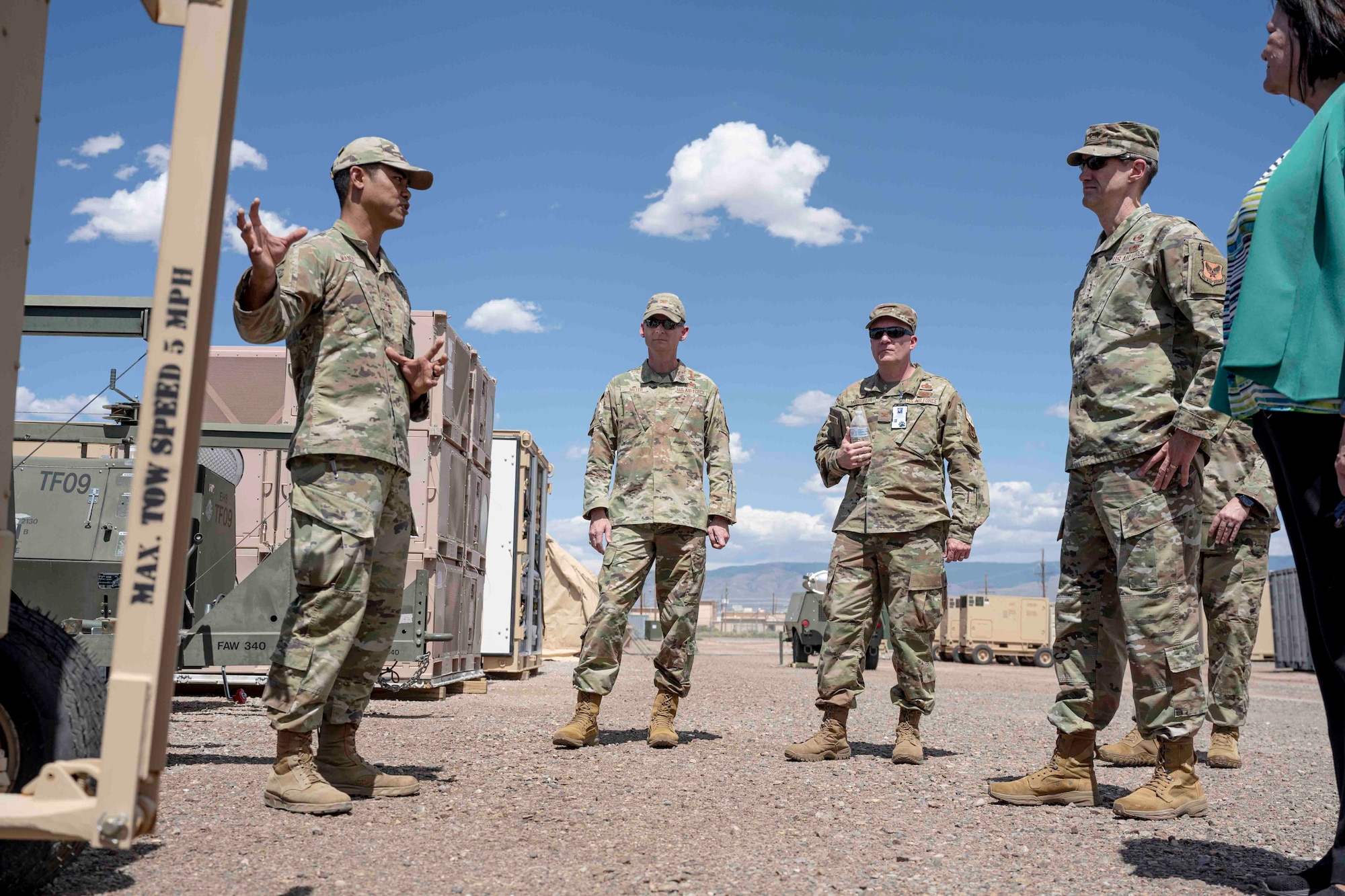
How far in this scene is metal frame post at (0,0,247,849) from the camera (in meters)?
1.68

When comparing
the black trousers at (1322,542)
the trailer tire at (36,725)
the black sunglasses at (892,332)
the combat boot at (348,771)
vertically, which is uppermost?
the black sunglasses at (892,332)

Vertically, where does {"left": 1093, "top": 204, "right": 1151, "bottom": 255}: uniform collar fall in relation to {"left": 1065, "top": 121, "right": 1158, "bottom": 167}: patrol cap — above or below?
below

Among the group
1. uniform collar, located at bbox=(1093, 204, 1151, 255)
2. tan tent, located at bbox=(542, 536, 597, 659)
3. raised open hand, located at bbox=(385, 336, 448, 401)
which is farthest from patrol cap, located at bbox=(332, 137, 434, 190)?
tan tent, located at bbox=(542, 536, 597, 659)

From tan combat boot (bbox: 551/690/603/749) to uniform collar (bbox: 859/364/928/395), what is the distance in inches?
86.8

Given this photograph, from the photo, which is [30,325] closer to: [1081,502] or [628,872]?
[628,872]

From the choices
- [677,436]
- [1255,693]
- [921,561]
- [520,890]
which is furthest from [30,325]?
[1255,693]

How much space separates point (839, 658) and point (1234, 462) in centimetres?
244

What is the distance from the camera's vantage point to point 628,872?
2.79 m

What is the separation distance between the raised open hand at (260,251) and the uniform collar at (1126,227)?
9.83 ft

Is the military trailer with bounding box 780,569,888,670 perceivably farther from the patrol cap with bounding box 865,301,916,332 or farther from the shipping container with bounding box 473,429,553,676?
the patrol cap with bounding box 865,301,916,332

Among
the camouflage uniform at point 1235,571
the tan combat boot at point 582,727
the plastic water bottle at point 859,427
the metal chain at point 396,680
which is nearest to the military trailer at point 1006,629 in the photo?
the metal chain at point 396,680

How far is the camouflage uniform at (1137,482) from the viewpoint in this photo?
3.54m

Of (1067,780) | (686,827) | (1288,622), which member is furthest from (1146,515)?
(1288,622)

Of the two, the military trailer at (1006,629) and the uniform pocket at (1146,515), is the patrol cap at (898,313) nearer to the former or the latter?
the uniform pocket at (1146,515)
